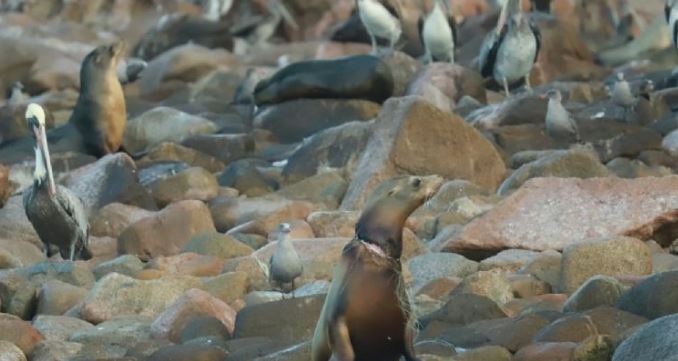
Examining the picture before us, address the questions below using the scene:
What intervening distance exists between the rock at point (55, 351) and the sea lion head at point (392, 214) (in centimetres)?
248

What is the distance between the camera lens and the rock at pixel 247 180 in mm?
15750

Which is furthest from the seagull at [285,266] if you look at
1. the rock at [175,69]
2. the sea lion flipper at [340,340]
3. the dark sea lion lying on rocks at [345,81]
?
the rock at [175,69]

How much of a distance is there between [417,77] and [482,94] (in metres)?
0.85

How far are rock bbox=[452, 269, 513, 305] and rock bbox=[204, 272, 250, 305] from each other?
1450 millimetres

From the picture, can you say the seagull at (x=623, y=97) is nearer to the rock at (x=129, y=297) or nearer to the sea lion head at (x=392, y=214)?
the rock at (x=129, y=297)

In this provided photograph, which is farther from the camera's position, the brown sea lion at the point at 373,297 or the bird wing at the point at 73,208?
the bird wing at the point at 73,208

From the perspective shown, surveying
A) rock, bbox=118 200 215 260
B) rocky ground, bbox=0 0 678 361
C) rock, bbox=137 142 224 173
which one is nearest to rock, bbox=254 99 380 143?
rocky ground, bbox=0 0 678 361

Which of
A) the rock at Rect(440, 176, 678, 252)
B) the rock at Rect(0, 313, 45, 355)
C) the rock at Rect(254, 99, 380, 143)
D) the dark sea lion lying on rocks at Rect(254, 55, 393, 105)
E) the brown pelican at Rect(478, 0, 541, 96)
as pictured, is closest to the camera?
the rock at Rect(0, 313, 45, 355)

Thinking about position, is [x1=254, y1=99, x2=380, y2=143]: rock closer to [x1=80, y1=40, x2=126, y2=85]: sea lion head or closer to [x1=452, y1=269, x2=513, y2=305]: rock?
[x1=80, y1=40, x2=126, y2=85]: sea lion head

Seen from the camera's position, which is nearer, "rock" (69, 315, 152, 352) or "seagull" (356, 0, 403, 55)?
"rock" (69, 315, 152, 352)

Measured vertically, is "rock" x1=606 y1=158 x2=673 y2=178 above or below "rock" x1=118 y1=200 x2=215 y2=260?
below

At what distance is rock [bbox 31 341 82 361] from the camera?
9.00 m

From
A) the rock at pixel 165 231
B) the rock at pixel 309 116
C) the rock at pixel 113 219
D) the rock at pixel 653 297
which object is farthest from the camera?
the rock at pixel 309 116

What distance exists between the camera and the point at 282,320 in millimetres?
9102
